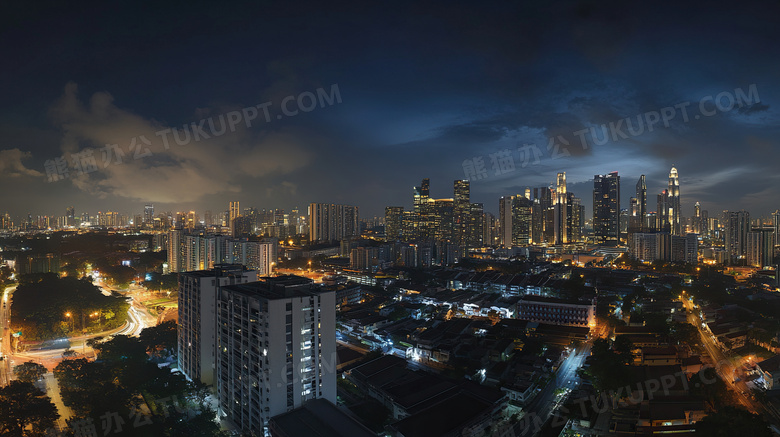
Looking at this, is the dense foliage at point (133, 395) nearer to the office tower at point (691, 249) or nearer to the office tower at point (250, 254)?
the office tower at point (250, 254)

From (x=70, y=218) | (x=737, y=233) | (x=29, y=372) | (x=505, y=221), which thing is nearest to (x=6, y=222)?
(x=70, y=218)

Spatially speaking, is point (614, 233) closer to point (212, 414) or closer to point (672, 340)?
point (672, 340)

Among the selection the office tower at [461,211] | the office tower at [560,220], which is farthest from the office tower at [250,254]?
the office tower at [560,220]

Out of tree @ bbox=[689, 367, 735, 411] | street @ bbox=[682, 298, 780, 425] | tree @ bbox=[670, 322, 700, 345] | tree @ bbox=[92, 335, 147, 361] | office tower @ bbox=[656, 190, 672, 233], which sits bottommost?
street @ bbox=[682, 298, 780, 425]

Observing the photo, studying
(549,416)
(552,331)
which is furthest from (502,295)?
(549,416)

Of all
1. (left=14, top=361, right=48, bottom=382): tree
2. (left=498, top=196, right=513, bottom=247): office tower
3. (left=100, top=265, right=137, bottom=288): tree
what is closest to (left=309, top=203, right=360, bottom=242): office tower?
(left=498, top=196, right=513, bottom=247): office tower

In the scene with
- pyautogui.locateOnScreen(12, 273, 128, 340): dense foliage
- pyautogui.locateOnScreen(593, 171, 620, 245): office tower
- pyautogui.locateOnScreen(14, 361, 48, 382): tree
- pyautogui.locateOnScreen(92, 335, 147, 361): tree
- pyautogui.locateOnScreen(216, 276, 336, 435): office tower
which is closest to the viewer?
pyautogui.locateOnScreen(216, 276, 336, 435): office tower

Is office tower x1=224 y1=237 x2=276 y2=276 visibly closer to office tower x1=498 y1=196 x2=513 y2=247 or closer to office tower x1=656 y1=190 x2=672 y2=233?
office tower x1=498 y1=196 x2=513 y2=247
